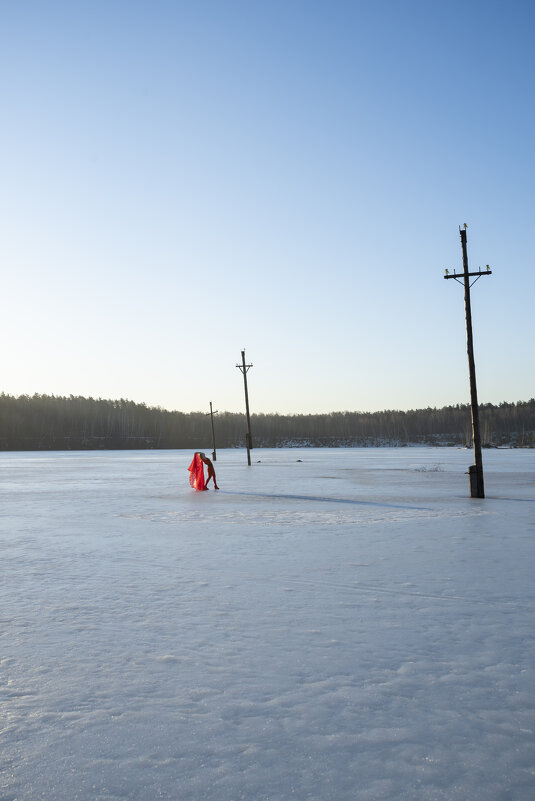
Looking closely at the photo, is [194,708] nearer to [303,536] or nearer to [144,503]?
[303,536]

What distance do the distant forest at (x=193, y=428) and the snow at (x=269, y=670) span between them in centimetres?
14225

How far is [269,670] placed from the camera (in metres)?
4.24

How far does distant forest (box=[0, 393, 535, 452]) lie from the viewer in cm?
15650

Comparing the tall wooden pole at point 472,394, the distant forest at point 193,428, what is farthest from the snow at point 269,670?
the distant forest at point 193,428

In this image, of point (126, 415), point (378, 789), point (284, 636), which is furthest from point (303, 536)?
point (126, 415)

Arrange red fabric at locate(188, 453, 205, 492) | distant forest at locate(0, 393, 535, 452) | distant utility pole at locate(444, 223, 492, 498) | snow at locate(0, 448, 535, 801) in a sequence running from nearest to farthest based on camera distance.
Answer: snow at locate(0, 448, 535, 801)
distant utility pole at locate(444, 223, 492, 498)
red fabric at locate(188, 453, 205, 492)
distant forest at locate(0, 393, 535, 452)

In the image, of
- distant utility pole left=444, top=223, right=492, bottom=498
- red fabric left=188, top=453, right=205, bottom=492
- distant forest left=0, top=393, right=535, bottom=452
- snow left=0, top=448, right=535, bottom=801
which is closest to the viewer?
snow left=0, top=448, right=535, bottom=801

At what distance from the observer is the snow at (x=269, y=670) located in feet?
9.55

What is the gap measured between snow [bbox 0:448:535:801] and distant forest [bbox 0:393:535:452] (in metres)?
142

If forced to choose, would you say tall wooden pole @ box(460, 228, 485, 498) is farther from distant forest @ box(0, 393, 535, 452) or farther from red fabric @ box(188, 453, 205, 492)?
distant forest @ box(0, 393, 535, 452)

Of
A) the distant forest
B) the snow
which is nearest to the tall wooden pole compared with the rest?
the snow

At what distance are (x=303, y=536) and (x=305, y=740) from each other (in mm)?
7527

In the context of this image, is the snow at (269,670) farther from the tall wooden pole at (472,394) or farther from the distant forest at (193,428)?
the distant forest at (193,428)

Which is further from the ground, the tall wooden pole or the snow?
the tall wooden pole
